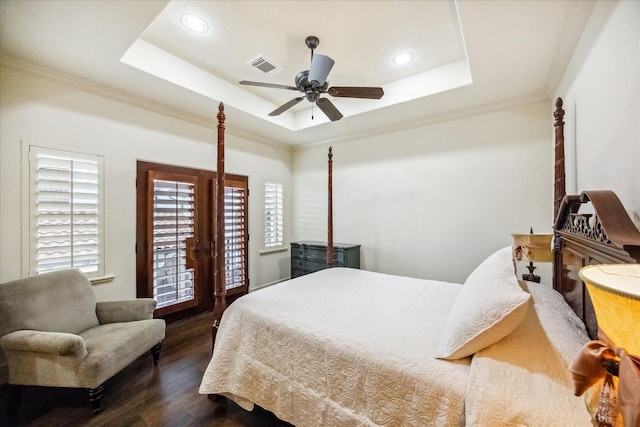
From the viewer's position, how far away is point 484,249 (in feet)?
10.6

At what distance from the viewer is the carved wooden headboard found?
37.5 inches

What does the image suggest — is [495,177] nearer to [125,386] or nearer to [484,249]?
[484,249]

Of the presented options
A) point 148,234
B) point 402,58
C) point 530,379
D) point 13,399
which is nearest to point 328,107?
point 402,58

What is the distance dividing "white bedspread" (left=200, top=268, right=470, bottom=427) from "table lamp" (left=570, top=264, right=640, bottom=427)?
550mm

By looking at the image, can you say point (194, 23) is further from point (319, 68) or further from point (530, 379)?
point (530, 379)

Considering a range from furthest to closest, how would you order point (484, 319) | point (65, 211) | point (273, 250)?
point (273, 250), point (65, 211), point (484, 319)

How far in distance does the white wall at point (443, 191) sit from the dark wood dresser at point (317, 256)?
281mm

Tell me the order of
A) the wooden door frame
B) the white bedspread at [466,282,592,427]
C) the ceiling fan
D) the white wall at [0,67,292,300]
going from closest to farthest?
the white bedspread at [466,282,592,427] → the ceiling fan → the white wall at [0,67,292,300] → the wooden door frame

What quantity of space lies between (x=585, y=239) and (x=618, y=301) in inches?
36.1

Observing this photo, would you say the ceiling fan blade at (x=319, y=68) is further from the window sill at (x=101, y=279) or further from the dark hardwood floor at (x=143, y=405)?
the window sill at (x=101, y=279)

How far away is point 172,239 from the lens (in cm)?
320

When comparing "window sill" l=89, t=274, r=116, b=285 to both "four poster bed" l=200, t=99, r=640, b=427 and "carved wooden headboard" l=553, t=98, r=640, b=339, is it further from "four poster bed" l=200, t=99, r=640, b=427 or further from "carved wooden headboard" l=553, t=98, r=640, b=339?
"carved wooden headboard" l=553, t=98, r=640, b=339

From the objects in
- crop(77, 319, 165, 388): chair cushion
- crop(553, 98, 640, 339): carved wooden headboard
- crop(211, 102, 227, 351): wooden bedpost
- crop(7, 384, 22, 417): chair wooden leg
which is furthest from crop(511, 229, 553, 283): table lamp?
crop(7, 384, 22, 417): chair wooden leg

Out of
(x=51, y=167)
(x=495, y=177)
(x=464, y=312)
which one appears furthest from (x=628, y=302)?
(x=51, y=167)
